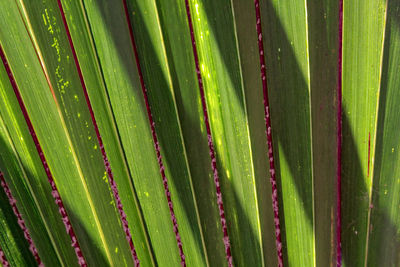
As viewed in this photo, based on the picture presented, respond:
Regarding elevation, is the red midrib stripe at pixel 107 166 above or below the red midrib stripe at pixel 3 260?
above

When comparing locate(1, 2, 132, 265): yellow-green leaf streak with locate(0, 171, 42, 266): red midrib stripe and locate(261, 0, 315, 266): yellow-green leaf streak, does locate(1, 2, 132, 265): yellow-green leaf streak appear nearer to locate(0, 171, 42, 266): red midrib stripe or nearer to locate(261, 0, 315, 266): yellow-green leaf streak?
locate(0, 171, 42, 266): red midrib stripe

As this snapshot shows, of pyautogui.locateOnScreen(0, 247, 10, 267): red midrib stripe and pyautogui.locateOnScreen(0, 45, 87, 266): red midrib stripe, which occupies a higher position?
pyautogui.locateOnScreen(0, 45, 87, 266): red midrib stripe

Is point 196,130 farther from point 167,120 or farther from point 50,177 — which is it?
point 50,177

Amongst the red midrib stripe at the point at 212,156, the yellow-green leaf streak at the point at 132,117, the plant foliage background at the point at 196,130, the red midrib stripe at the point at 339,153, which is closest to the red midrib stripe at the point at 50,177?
the plant foliage background at the point at 196,130

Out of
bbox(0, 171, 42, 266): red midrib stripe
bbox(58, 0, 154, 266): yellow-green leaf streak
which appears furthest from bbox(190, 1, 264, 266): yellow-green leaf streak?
bbox(0, 171, 42, 266): red midrib stripe

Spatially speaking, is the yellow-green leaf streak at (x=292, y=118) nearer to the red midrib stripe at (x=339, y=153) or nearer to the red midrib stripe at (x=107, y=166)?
the red midrib stripe at (x=339, y=153)

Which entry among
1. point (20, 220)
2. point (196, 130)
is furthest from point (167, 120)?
point (20, 220)

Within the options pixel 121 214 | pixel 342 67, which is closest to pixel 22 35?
pixel 121 214

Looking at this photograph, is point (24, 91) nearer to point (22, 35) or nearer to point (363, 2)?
point (22, 35)

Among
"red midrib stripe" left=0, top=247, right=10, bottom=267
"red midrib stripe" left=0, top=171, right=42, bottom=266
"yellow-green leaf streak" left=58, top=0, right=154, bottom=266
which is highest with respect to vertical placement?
"yellow-green leaf streak" left=58, top=0, right=154, bottom=266
